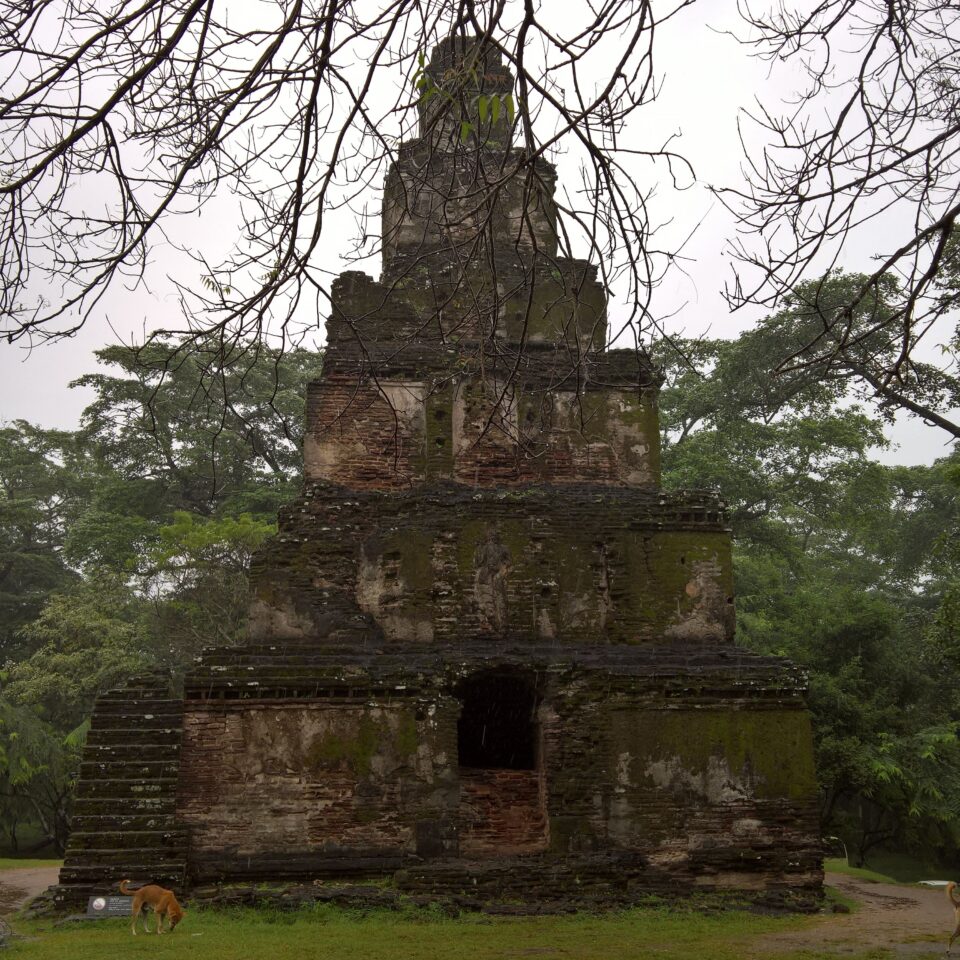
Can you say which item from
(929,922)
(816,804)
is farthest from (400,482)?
(929,922)

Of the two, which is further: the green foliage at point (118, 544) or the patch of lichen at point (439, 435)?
the green foliage at point (118, 544)

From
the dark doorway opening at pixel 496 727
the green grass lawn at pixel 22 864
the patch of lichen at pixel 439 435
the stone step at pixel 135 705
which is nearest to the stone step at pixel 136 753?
the stone step at pixel 135 705

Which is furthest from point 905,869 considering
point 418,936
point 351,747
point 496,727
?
point 418,936

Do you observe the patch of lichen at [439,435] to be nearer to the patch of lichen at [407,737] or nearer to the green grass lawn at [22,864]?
the patch of lichen at [407,737]

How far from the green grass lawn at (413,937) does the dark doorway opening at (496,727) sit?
2.79 metres

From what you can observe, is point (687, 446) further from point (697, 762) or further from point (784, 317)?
point (697, 762)

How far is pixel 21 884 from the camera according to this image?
1284 cm

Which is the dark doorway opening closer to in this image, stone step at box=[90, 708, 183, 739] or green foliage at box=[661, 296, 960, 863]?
stone step at box=[90, 708, 183, 739]

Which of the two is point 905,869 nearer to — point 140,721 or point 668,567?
point 668,567

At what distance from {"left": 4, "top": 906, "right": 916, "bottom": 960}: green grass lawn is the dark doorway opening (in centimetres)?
279

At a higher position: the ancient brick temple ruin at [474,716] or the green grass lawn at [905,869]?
the ancient brick temple ruin at [474,716]

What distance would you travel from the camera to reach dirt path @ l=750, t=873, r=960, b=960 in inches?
312

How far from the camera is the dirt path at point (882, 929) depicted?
312 inches

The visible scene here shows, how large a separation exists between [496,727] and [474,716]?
0.33m
